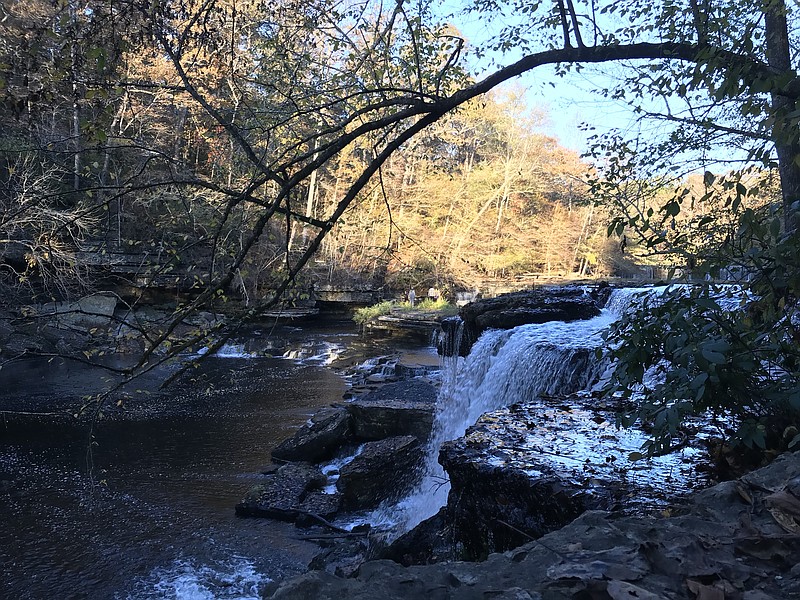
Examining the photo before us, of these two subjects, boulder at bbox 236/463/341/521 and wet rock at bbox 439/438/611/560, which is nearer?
wet rock at bbox 439/438/611/560

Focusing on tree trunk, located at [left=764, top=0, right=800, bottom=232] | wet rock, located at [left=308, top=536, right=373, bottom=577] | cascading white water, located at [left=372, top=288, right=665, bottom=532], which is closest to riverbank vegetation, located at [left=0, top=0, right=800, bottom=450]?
tree trunk, located at [left=764, top=0, right=800, bottom=232]

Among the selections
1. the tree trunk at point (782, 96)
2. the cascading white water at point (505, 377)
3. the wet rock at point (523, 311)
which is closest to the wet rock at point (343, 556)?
the cascading white water at point (505, 377)

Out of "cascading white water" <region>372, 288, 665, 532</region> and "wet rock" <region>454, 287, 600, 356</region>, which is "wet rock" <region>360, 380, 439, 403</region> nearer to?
"wet rock" <region>454, 287, 600, 356</region>

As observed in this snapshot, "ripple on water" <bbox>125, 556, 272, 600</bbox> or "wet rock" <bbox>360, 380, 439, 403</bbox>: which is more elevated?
"wet rock" <bbox>360, 380, 439, 403</bbox>

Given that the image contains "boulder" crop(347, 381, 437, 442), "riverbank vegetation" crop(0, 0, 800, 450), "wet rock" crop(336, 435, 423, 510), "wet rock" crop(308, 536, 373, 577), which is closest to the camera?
"riverbank vegetation" crop(0, 0, 800, 450)

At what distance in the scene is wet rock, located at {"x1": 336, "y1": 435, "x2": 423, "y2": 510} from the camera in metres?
7.20

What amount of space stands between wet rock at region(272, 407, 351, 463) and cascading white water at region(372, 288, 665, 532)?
157 centimetres

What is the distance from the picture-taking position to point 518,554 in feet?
4.80

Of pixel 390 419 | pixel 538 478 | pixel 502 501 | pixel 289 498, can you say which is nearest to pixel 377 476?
pixel 289 498

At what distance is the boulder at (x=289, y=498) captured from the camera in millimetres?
6781

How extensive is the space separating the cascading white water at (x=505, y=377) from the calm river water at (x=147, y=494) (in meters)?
1.46

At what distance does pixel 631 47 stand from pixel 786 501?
3.36 metres

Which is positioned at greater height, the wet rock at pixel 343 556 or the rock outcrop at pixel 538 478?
the rock outcrop at pixel 538 478

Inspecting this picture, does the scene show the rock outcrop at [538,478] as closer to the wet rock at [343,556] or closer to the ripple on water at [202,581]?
the wet rock at [343,556]
